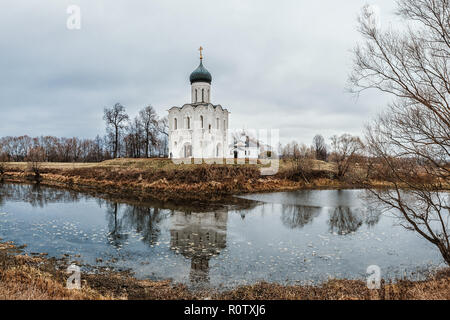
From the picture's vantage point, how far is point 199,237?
1092 centimetres

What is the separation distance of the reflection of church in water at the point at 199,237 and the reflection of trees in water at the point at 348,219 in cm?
554

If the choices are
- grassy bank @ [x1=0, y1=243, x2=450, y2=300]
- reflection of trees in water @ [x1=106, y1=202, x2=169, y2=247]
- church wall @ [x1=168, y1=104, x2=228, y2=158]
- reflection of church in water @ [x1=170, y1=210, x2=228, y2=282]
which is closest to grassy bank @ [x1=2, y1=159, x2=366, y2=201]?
church wall @ [x1=168, y1=104, x2=228, y2=158]

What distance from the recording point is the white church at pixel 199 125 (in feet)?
104

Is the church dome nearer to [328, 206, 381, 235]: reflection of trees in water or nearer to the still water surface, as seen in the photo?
the still water surface

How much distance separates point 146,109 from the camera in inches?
1629

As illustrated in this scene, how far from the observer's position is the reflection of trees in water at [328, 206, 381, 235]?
12648mm

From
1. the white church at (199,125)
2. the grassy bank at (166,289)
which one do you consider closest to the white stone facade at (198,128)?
the white church at (199,125)

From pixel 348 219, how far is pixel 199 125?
21418 mm

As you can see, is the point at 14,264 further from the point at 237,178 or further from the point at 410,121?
the point at 237,178

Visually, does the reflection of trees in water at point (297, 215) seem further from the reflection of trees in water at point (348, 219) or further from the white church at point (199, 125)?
the white church at point (199, 125)

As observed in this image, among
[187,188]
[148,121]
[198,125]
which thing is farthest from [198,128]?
[148,121]

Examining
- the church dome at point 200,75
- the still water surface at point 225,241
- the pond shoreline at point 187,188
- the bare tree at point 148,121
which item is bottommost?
the still water surface at point 225,241
